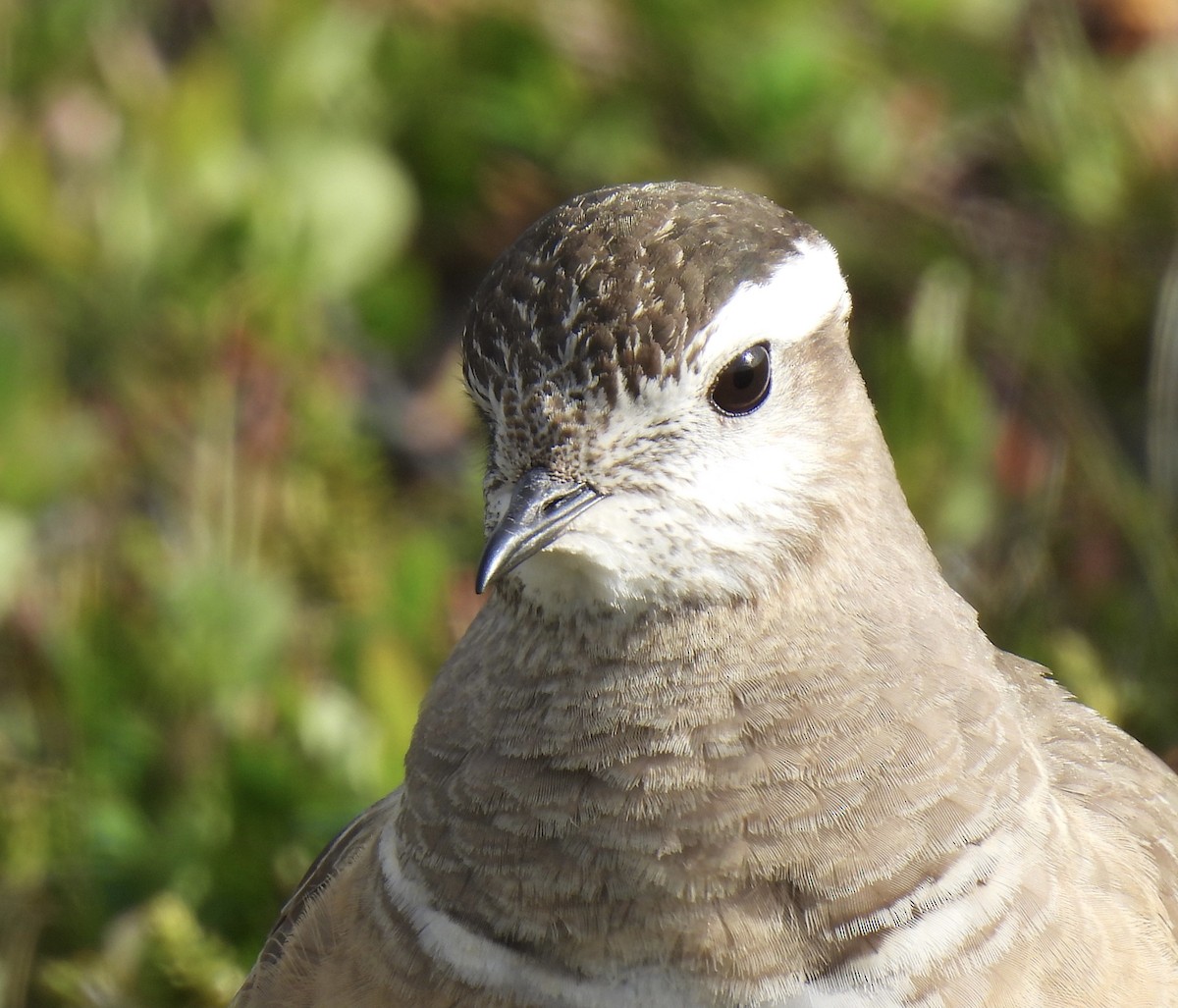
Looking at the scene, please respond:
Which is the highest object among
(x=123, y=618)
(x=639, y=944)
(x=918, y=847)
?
(x=918, y=847)

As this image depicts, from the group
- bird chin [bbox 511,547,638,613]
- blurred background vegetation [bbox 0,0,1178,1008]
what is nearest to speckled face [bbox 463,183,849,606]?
bird chin [bbox 511,547,638,613]

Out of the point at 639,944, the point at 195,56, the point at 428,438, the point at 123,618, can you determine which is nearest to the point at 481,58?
the point at 195,56

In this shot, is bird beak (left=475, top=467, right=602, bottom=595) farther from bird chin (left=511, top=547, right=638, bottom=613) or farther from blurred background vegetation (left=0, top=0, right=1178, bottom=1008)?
blurred background vegetation (left=0, top=0, right=1178, bottom=1008)

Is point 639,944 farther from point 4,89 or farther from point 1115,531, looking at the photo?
point 4,89

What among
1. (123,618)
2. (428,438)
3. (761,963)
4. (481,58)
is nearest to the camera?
(761,963)

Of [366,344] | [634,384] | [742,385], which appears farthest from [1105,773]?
[366,344]

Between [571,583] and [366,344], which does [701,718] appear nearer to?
[571,583]

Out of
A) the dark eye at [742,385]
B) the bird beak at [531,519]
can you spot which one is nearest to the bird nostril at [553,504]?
the bird beak at [531,519]

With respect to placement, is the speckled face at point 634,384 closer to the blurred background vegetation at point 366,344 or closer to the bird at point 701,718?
the bird at point 701,718
